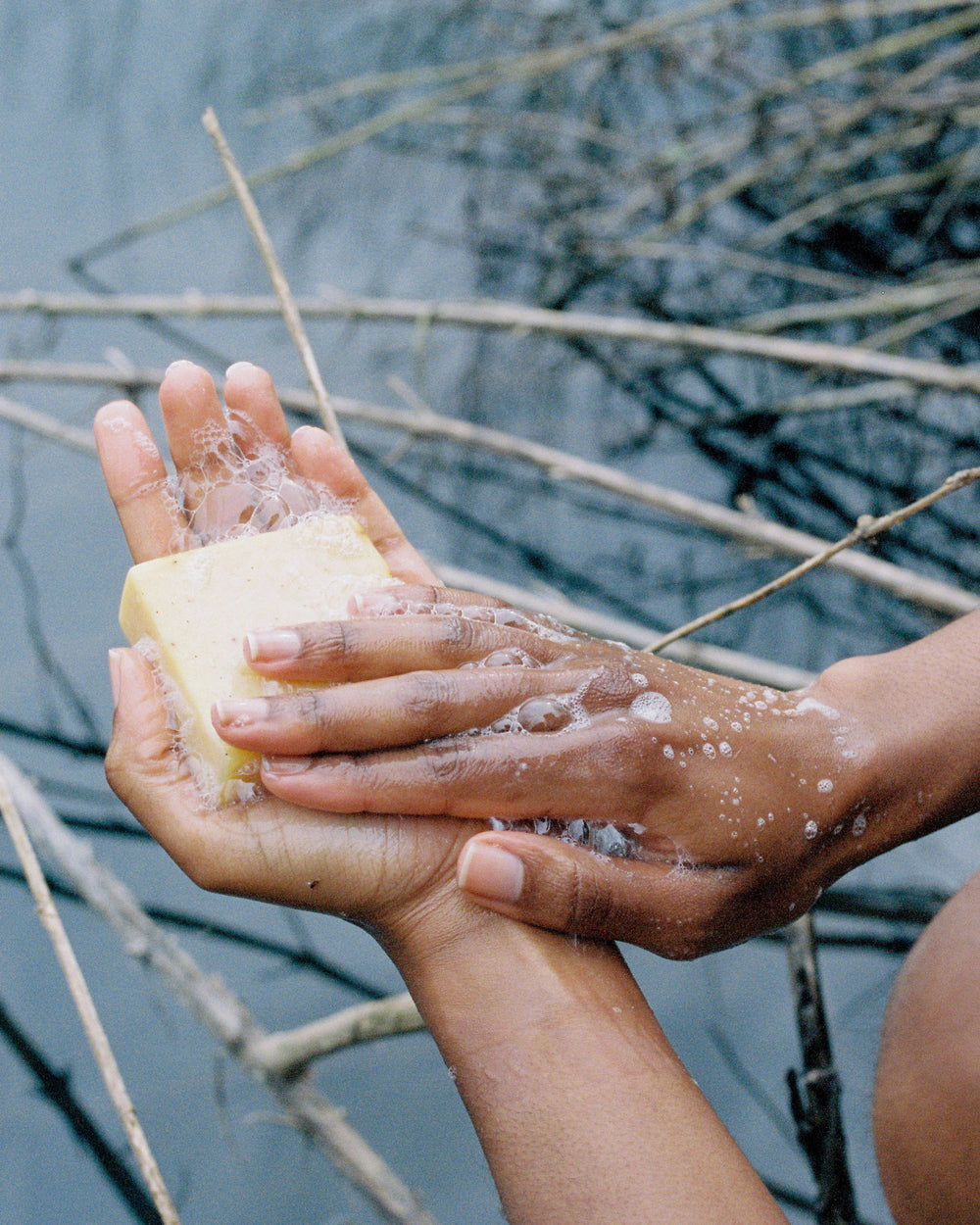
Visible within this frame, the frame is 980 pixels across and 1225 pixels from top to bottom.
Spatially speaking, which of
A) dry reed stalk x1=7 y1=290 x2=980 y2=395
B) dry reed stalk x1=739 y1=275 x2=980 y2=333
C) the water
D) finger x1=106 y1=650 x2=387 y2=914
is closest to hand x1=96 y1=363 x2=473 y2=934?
finger x1=106 y1=650 x2=387 y2=914

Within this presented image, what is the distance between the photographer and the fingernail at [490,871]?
1297 mm

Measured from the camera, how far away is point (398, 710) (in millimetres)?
1318

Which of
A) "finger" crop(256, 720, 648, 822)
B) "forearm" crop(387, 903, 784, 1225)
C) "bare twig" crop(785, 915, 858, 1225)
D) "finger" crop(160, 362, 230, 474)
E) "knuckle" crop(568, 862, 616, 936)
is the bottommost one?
"bare twig" crop(785, 915, 858, 1225)

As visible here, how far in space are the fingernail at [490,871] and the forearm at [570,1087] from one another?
0.11 meters

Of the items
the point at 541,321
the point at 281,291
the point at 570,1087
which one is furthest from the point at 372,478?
the point at 570,1087

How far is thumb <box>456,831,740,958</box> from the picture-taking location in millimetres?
1308

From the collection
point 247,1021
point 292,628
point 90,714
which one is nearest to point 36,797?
point 90,714

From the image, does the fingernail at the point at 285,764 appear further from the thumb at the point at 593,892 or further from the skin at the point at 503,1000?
the thumb at the point at 593,892

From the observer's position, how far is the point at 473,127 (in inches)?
176

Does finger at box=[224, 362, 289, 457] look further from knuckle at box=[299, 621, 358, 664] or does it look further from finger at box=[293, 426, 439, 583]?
knuckle at box=[299, 621, 358, 664]

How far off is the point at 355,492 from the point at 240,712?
2.19 ft

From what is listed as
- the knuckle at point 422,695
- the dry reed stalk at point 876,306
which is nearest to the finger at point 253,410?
the knuckle at point 422,695

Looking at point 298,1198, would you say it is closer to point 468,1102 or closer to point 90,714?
point 468,1102

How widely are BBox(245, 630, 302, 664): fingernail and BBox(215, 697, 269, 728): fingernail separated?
0.24 ft
